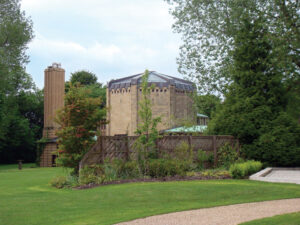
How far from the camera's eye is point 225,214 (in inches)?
320

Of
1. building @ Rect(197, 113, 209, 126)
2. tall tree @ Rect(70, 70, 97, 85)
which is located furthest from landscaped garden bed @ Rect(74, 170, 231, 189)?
tall tree @ Rect(70, 70, 97, 85)

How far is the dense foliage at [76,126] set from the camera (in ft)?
50.5

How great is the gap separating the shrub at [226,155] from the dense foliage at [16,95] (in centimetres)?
2146

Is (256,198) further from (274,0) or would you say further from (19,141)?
(19,141)

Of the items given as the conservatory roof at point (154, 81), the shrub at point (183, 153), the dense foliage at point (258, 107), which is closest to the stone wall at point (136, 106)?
the conservatory roof at point (154, 81)

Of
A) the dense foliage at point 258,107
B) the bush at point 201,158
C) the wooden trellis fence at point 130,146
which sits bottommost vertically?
the bush at point 201,158

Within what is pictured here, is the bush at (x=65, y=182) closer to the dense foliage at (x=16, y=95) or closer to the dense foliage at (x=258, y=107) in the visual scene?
the dense foliage at (x=258, y=107)

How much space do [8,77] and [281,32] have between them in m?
23.7

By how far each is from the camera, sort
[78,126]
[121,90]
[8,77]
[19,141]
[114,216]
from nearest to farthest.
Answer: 1. [114,216]
2. [78,126]
3. [8,77]
4. [121,90]
5. [19,141]

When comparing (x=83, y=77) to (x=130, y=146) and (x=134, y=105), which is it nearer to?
(x=134, y=105)

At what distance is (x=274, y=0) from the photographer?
2075 centimetres

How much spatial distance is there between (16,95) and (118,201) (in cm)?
4778

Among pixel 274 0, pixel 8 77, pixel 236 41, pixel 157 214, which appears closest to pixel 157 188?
pixel 157 214

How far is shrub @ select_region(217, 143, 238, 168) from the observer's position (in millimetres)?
18219
